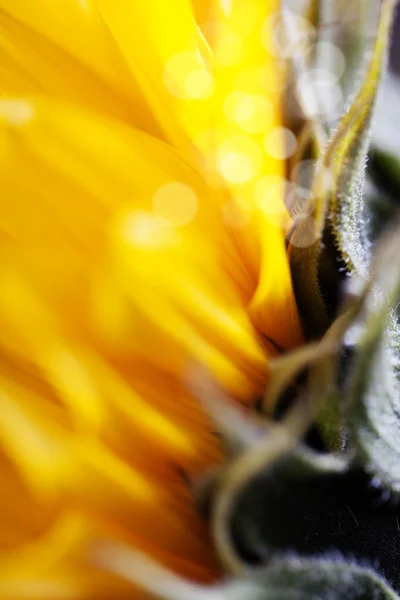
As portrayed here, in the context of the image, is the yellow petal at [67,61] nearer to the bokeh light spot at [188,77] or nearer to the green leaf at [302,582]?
the bokeh light spot at [188,77]

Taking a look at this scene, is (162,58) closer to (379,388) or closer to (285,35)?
(285,35)

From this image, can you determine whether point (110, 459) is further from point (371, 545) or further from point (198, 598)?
point (371, 545)

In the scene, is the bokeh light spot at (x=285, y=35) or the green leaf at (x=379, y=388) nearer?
the green leaf at (x=379, y=388)

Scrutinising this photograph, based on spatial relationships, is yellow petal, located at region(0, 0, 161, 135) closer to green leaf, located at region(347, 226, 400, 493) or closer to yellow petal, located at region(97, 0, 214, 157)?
yellow petal, located at region(97, 0, 214, 157)

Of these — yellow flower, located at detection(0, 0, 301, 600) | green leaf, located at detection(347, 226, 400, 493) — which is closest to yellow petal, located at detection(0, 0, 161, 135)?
yellow flower, located at detection(0, 0, 301, 600)

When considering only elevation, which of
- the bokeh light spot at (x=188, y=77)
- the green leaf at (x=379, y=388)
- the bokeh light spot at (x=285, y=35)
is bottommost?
the green leaf at (x=379, y=388)

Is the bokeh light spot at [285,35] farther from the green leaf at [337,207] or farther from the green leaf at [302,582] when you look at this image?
the green leaf at [302,582]

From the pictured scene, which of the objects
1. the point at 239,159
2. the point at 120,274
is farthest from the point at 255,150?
the point at 120,274

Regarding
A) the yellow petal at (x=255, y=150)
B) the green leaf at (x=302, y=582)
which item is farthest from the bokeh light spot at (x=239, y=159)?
the green leaf at (x=302, y=582)

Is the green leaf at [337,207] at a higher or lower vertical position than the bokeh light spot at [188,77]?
lower
